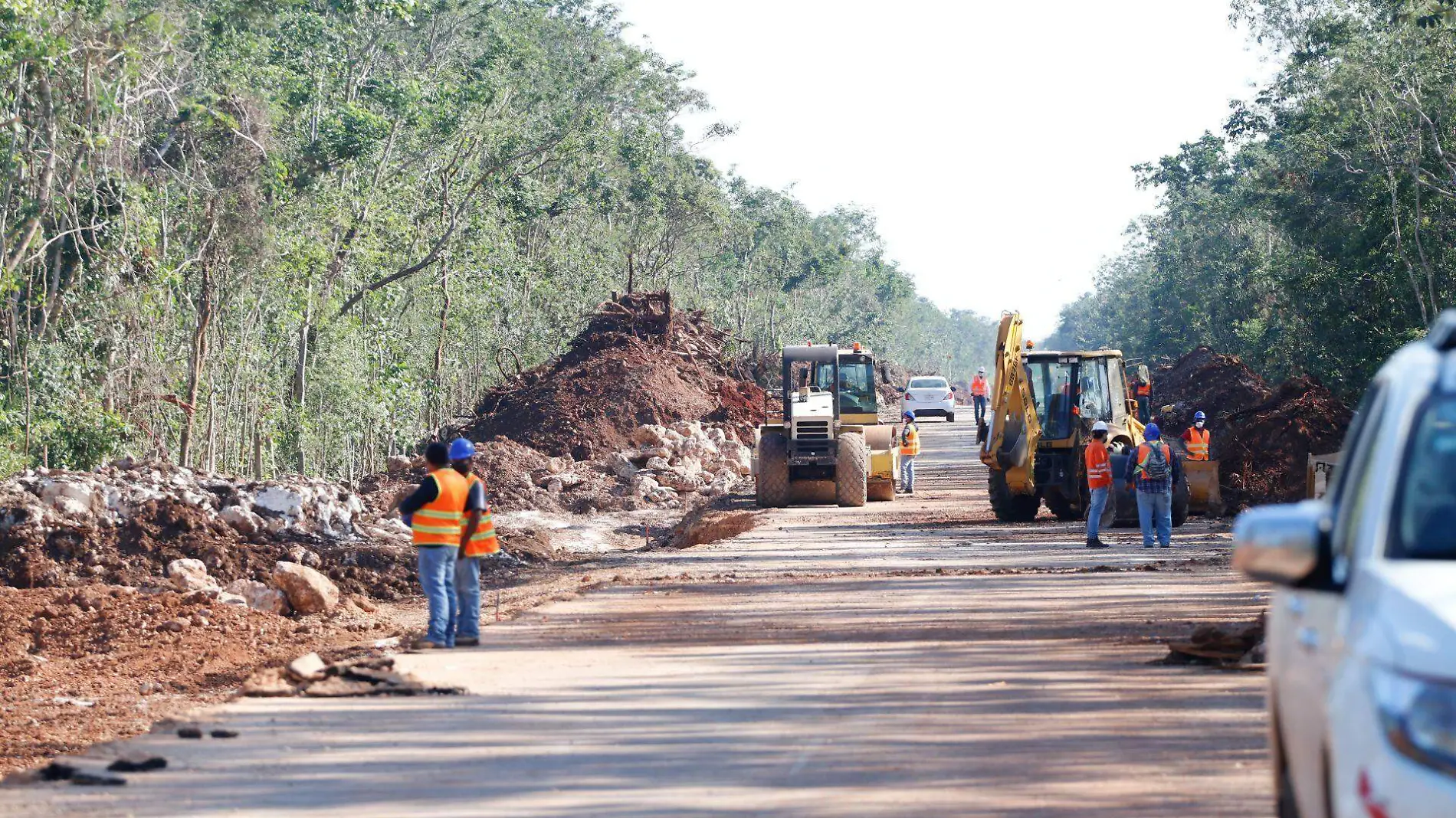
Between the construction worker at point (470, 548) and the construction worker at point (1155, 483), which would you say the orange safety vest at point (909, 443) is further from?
the construction worker at point (470, 548)

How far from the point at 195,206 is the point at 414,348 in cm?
1692

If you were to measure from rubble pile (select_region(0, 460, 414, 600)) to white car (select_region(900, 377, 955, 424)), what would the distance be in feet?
Result: 165

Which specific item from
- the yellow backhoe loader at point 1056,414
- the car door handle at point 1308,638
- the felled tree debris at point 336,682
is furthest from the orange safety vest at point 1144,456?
the car door handle at point 1308,638

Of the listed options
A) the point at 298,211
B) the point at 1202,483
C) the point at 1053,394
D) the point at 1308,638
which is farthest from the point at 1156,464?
the point at 298,211

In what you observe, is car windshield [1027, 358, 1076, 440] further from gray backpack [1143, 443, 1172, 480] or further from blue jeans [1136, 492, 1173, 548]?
gray backpack [1143, 443, 1172, 480]

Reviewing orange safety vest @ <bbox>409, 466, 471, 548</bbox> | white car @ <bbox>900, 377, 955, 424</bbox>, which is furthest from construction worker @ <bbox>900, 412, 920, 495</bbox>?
white car @ <bbox>900, 377, 955, 424</bbox>

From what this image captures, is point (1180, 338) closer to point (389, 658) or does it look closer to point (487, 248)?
point (487, 248)

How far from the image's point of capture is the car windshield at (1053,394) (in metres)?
26.7

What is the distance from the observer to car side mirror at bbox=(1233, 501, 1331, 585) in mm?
4586

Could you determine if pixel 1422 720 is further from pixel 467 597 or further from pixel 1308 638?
pixel 467 597

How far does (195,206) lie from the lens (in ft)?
109

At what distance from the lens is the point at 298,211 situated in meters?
37.7

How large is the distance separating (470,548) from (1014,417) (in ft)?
50.3

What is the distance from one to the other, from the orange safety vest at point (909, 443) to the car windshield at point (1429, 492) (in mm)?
30033
